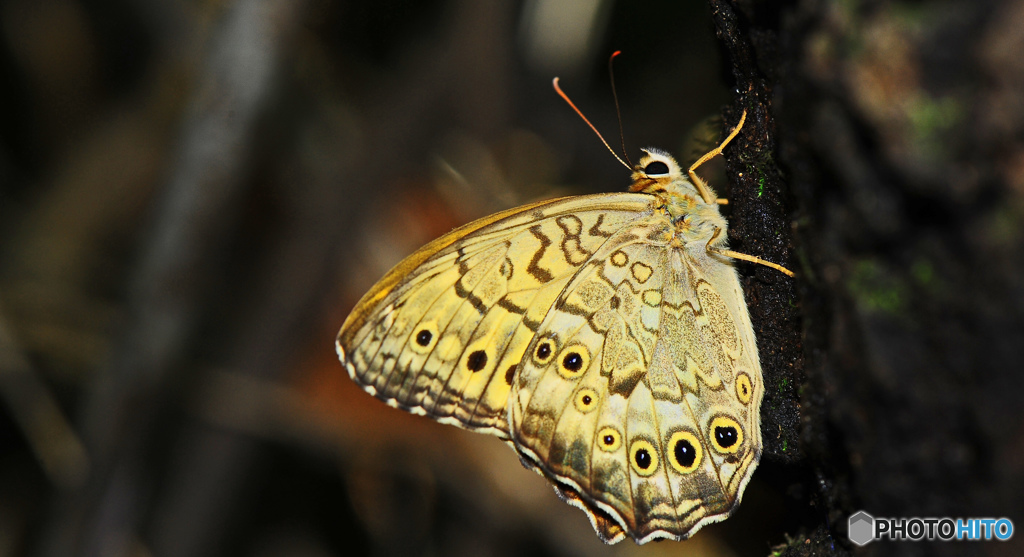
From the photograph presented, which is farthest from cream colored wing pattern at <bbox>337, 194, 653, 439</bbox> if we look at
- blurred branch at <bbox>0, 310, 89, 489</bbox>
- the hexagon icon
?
blurred branch at <bbox>0, 310, 89, 489</bbox>

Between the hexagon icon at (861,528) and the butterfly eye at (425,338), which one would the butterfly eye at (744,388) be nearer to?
the hexagon icon at (861,528)

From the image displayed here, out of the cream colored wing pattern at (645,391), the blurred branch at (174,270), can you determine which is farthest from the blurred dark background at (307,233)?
the cream colored wing pattern at (645,391)

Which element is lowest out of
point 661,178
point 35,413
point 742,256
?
point 35,413

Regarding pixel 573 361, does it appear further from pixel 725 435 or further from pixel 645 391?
pixel 725 435

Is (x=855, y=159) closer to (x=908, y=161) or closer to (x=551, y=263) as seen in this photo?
(x=908, y=161)

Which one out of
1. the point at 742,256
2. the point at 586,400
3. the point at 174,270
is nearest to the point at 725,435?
the point at 586,400

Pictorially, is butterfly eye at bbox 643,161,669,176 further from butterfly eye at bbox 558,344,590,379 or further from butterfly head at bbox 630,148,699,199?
butterfly eye at bbox 558,344,590,379
